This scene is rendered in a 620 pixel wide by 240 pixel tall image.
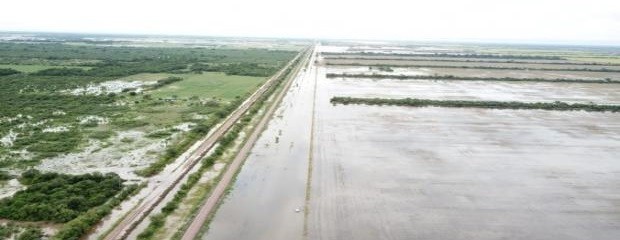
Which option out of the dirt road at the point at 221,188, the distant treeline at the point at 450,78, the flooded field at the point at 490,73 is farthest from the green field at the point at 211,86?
the flooded field at the point at 490,73

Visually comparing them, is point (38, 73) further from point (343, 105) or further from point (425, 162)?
point (425, 162)

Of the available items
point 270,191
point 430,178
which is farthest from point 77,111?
point 430,178

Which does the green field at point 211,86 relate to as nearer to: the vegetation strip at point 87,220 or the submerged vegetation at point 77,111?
the submerged vegetation at point 77,111

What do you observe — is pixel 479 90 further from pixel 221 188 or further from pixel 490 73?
pixel 221 188

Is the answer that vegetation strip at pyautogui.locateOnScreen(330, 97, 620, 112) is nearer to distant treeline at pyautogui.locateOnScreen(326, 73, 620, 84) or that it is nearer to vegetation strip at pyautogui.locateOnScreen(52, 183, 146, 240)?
distant treeline at pyautogui.locateOnScreen(326, 73, 620, 84)

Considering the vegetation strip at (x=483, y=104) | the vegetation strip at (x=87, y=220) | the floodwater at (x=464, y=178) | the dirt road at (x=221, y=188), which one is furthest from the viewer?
the vegetation strip at (x=483, y=104)

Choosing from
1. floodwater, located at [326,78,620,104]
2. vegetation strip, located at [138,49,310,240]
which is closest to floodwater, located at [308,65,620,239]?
vegetation strip, located at [138,49,310,240]
